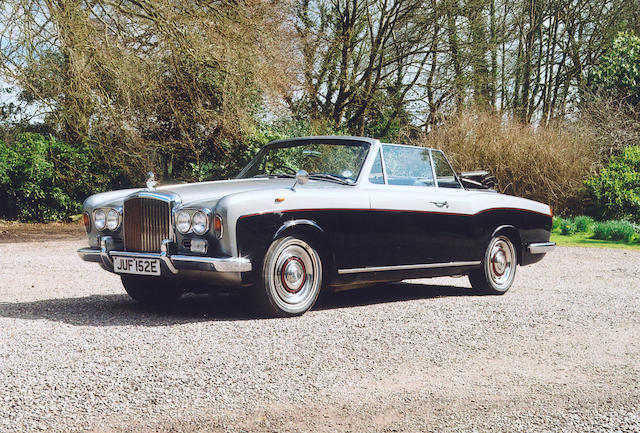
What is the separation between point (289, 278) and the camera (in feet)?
20.8

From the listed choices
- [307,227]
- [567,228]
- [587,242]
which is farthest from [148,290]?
[567,228]

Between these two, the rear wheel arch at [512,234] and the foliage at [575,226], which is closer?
the rear wheel arch at [512,234]

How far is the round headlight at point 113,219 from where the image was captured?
21.8 ft

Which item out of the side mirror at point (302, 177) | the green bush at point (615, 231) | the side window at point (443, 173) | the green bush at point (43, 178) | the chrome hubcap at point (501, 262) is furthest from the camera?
the green bush at point (43, 178)

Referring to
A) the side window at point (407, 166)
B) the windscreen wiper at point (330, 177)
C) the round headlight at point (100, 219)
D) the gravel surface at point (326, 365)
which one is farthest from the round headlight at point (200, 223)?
the side window at point (407, 166)

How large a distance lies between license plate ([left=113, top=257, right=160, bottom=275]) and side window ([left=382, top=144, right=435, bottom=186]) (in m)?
2.51

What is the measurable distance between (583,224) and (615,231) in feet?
3.16

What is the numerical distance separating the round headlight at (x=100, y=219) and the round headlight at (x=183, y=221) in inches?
40.5

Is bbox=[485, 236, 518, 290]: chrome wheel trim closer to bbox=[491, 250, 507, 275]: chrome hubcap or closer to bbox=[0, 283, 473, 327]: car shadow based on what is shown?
bbox=[491, 250, 507, 275]: chrome hubcap

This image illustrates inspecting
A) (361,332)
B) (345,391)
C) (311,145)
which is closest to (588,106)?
(311,145)

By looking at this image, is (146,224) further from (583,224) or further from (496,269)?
(583,224)

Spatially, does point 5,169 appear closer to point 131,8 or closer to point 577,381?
point 131,8

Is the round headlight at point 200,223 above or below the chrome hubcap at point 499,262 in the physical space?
above

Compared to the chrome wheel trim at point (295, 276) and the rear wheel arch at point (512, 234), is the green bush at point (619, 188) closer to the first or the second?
the rear wheel arch at point (512, 234)
